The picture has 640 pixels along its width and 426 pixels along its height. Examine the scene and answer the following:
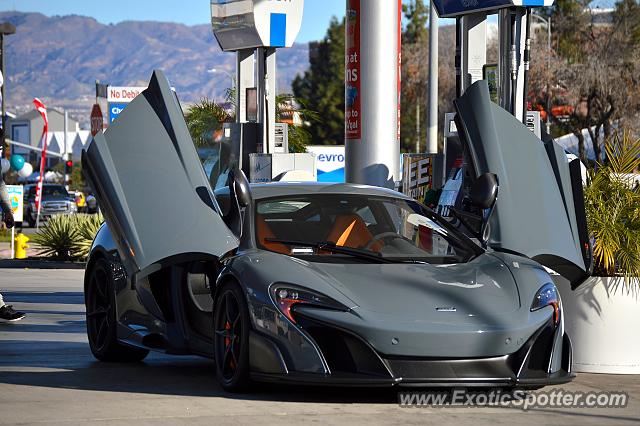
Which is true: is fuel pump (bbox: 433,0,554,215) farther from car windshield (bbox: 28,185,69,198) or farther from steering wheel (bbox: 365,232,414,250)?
car windshield (bbox: 28,185,69,198)

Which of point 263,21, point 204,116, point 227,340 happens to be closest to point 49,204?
point 204,116

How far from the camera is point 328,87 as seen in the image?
347 ft

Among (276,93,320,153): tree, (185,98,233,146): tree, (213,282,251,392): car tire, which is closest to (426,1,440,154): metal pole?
(276,93,320,153): tree

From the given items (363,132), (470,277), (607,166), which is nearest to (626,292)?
(607,166)

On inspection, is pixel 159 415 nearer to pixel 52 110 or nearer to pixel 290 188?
pixel 290 188

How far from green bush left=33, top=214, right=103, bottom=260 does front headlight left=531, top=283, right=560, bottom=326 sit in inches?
704

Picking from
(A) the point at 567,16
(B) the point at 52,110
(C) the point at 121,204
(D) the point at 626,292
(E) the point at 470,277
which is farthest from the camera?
(B) the point at 52,110

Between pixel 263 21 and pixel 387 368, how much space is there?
1080cm

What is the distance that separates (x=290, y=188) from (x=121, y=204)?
1142 millimetres

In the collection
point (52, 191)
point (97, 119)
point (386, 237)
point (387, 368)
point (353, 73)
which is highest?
point (353, 73)

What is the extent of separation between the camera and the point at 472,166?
340 inches

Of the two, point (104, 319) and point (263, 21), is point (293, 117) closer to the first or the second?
point (263, 21)

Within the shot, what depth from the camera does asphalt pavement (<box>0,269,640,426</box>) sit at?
6.92 meters

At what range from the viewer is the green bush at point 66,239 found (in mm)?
24828
